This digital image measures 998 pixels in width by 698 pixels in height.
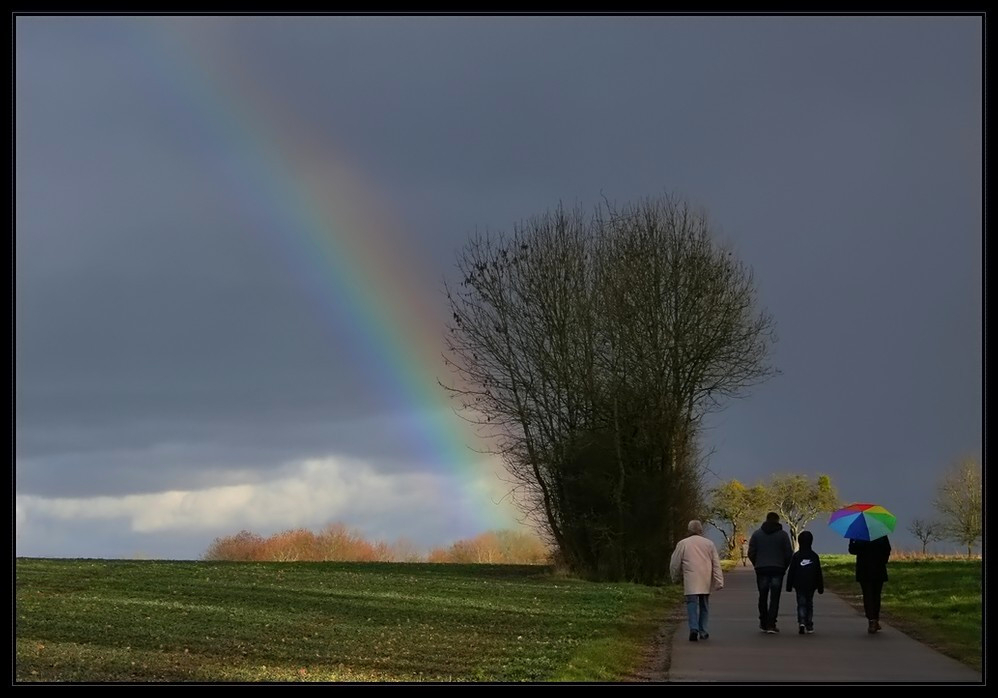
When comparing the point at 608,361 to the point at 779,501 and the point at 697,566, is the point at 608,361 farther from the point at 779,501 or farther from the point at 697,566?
the point at 779,501

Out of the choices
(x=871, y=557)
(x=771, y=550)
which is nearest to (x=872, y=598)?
(x=871, y=557)

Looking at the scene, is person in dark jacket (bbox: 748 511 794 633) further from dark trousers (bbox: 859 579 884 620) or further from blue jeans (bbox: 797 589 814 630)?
dark trousers (bbox: 859 579 884 620)

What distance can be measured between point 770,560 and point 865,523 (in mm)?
1792

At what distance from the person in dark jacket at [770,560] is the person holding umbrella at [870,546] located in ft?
3.16

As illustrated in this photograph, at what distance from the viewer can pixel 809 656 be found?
18.8m

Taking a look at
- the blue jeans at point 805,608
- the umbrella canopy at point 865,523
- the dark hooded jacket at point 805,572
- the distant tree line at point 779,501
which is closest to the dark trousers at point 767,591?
the dark hooded jacket at point 805,572

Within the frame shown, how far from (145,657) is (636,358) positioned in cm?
3074

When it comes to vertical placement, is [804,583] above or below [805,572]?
below

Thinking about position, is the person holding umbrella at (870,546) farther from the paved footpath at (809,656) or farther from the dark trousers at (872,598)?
the paved footpath at (809,656)

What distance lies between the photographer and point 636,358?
150 feet

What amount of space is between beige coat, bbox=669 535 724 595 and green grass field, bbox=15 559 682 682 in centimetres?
133
